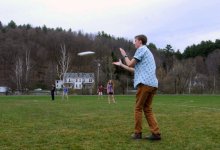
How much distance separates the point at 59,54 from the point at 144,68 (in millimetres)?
121854

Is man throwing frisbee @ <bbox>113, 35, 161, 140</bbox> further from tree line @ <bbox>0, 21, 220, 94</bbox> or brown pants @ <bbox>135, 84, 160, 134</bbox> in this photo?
tree line @ <bbox>0, 21, 220, 94</bbox>

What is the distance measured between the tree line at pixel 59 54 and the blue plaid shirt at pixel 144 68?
293ft

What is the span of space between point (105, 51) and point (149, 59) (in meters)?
119

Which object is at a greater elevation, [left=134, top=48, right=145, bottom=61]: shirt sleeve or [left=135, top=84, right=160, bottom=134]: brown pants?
[left=134, top=48, right=145, bottom=61]: shirt sleeve

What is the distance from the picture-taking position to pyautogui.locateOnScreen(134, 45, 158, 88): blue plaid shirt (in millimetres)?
7910

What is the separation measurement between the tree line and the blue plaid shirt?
293 feet

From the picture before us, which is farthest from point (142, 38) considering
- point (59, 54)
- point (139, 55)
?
point (59, 54)

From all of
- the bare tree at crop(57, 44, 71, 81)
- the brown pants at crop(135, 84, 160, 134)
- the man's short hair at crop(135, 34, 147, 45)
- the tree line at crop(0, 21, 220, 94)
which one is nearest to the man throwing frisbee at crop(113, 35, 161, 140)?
the brown pants at crop(135, 84, 160, 134)

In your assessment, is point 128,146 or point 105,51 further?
point 105,51

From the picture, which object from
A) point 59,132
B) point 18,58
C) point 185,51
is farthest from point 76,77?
point 59,132

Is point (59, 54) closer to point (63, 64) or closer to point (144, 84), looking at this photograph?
point (63, 64)

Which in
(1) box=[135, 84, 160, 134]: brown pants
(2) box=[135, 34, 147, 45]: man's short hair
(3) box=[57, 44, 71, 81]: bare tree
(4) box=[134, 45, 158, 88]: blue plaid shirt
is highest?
(3) box=[57, 44, 71, 81]: bare tree

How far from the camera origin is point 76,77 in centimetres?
13788

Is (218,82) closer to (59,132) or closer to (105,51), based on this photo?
(105,51)
